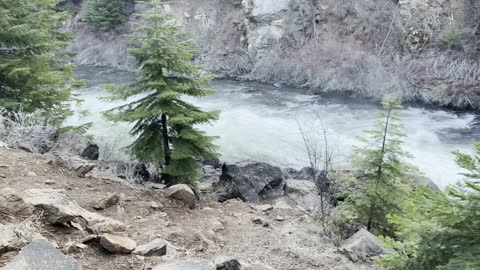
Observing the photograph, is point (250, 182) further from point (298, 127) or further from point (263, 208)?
point (298, 127)

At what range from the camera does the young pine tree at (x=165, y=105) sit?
25.5 feet

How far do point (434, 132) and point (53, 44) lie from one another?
41.2 feet

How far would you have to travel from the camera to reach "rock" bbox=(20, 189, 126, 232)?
13.2ft

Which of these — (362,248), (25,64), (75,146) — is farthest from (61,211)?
(25,64)

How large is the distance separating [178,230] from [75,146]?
4.71 meters

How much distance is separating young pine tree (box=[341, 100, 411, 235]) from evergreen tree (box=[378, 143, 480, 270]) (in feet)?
10.4

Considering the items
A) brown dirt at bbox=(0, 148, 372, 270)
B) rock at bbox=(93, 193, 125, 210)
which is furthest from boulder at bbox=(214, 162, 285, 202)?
rock at bbox=(93, 193, 125, 210)

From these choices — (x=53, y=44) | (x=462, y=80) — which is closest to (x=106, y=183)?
(x=53, y=44)

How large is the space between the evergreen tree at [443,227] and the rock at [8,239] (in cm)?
293

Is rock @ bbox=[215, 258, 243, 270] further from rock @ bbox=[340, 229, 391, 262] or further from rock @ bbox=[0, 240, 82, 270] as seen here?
rock @ bbox=[340, 229, 391, 262]

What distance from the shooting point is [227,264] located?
3902 mm

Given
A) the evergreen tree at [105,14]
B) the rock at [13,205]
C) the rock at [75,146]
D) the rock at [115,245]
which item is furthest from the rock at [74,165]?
the evergreen tree at [105,14]

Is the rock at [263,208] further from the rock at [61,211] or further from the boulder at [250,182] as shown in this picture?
the rock at [61,211]

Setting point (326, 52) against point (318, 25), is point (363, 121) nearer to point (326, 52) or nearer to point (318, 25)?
point (326, 52)
